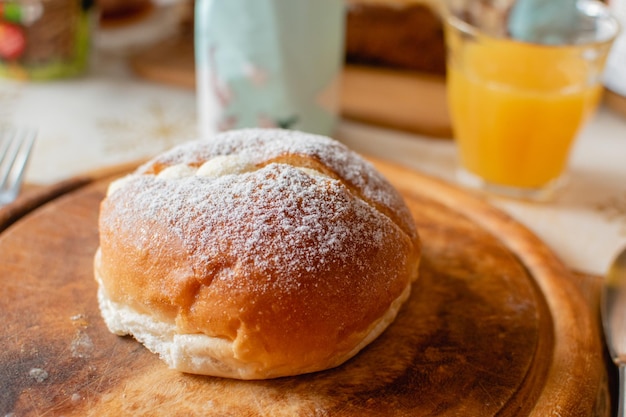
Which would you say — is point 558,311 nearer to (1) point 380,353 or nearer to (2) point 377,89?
(1) point 380,353

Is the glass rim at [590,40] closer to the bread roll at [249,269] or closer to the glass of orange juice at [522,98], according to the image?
the glass of orange juice at [522,98]

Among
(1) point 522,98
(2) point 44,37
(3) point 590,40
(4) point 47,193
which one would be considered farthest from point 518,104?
(2) point 44,37

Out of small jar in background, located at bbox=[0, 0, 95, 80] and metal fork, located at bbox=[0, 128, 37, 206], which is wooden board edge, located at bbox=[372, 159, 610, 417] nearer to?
metal fork, located at bbox=[0, 128, 37, 206]

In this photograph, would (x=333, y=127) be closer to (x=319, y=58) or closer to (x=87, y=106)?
(x=319, y=58)

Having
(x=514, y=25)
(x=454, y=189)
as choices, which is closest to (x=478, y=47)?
(x=514, y=25)

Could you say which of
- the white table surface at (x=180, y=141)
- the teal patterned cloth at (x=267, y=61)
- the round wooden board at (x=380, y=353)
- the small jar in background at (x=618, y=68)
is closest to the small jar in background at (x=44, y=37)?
the white table surface at (x=180, y=141)
